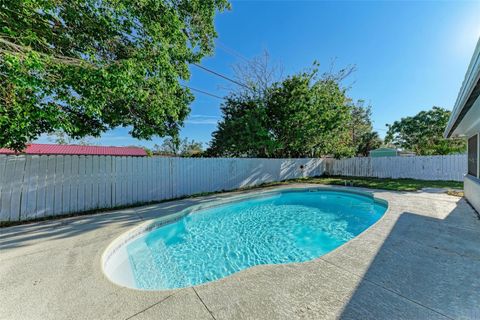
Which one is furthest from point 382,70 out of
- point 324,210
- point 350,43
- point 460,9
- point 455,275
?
point 455,275

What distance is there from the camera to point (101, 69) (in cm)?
388

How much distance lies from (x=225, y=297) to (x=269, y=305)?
A: 1.43 ft

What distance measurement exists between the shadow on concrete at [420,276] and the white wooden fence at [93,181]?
21.9 ft

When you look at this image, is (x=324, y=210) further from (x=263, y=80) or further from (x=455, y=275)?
(x=263, y=80)

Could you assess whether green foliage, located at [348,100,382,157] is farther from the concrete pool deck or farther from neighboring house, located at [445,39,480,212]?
the concrete pool deck

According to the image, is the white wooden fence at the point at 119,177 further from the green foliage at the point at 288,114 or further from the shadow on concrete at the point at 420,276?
the shadow on concrete at the point at 420,276

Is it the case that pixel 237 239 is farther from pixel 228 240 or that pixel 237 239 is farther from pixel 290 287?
pixel 290 287

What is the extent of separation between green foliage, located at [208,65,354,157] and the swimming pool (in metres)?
4.93

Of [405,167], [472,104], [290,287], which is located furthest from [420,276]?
[405,167]

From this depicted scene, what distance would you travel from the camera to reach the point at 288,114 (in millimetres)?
10836

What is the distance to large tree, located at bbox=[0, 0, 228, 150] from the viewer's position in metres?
3.64

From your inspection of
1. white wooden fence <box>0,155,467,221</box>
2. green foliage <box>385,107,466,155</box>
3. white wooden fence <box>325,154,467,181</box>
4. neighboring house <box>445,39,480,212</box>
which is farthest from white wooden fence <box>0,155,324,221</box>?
green foliage <box>385,107,466,155</box>

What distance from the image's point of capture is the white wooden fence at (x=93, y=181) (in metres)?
4.76

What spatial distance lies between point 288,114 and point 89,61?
8983 mm
